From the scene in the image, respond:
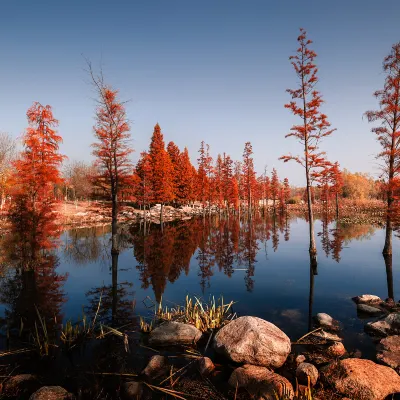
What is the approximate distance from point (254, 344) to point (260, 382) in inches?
43.0

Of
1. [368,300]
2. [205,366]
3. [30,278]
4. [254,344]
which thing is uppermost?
[254,344]

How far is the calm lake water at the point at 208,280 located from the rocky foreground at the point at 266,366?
95cm

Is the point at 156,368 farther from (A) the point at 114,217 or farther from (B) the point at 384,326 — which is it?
(A) the point at 114,217

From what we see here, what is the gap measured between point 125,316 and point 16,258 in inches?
517

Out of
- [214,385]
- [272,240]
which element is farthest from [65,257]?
[272,240]

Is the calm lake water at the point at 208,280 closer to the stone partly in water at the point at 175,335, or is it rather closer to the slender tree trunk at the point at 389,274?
the slender tree trunk at the point at 389,274

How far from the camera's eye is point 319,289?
1334 cm

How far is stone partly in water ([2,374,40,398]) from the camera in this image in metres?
5.59

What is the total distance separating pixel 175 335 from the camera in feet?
25.6

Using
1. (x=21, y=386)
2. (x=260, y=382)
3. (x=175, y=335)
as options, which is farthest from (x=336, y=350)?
(x=21, y=386)

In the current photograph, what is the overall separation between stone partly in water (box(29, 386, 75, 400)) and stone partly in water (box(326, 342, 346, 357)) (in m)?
6.67

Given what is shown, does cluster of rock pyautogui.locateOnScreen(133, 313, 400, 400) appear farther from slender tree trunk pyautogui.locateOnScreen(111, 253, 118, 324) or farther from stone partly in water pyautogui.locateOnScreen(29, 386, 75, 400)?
slender tree trunk pyautogui.locateOnScreen(111, 253, 118, 324)

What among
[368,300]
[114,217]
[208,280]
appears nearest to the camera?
[368,300]

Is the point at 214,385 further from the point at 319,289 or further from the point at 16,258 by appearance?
the point at 16,258
